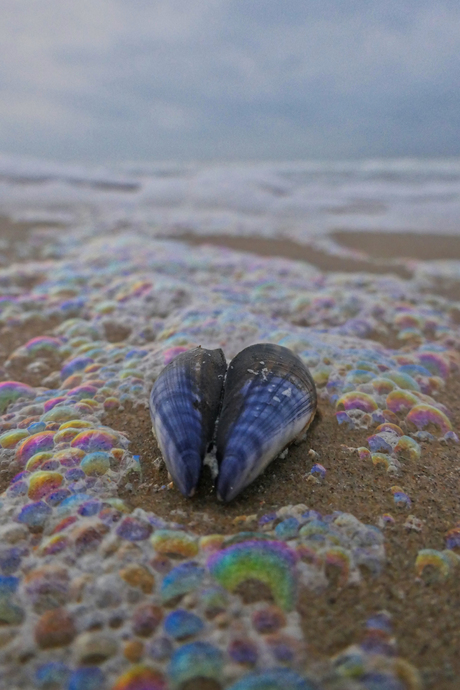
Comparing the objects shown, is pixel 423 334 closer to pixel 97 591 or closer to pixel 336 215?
pixel 97 591

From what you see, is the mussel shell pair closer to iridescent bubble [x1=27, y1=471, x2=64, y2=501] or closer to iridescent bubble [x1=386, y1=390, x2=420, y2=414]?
iridescent bubble [x1=27, y1=471, x2=64, y2=501]

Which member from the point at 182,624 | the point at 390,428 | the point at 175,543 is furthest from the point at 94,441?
the point at 390,428

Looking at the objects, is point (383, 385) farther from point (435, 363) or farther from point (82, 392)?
point (82, 392)

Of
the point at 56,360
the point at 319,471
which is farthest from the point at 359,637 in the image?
the point at 56,360

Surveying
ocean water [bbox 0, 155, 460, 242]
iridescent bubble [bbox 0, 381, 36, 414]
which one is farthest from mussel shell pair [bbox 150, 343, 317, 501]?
ocean water [bbox 0, 155, 460, 242]

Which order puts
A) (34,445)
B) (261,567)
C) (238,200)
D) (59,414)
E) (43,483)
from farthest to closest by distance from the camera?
(238,200), (59,414), (34,445), (43,483), (261,567)

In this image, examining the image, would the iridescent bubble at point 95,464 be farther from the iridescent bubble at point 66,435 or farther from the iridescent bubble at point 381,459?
the iridescent bubble at point 381,459

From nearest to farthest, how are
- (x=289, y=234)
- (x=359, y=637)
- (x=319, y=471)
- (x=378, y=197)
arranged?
1. (x=359, y=637)
2. (x=319, y=471)
3. (x=289, y=234)
4. (x=378, y=197)
